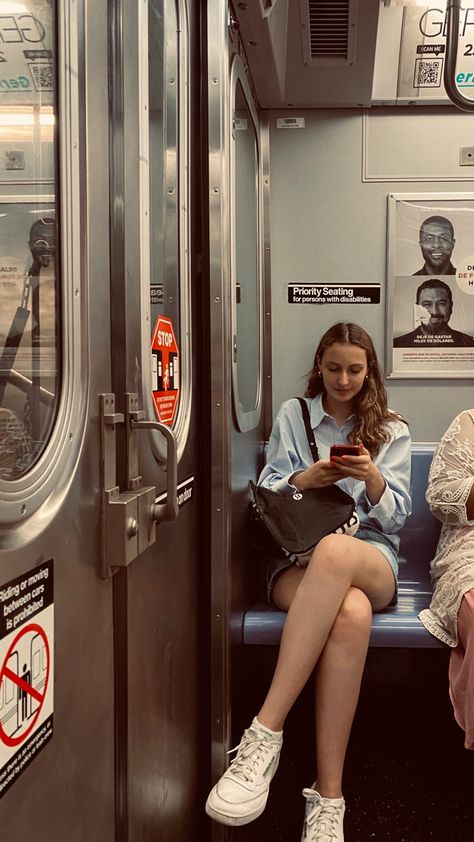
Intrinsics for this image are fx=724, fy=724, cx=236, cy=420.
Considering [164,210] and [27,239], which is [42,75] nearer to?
[27,239]

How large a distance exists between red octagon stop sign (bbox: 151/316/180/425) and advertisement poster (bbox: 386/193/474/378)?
1902 mm

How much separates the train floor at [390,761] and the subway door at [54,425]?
4.28 ft

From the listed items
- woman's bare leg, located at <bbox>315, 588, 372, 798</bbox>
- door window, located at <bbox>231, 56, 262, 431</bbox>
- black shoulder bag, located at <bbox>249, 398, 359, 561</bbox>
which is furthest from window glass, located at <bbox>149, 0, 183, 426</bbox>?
woman's bare leg, located at <bbox>315, 588, 372, 798</bbox>

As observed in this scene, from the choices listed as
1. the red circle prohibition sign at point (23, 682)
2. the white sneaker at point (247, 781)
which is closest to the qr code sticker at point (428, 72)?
the white sneaker at point (247, 781)

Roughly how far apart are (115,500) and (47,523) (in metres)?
0.25

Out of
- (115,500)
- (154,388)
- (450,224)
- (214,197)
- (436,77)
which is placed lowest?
(115,500)

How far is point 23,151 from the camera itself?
1.11 metres

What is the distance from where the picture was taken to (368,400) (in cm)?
309

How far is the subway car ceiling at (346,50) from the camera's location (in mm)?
2707

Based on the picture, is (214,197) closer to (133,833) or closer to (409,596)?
(133,833)

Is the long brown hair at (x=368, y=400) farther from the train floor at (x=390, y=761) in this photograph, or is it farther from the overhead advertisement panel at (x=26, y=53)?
the overhead advertisement panel at (x=26, y=53)

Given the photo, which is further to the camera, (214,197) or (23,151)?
(214,197)

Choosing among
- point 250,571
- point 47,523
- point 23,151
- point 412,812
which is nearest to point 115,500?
point 47,523

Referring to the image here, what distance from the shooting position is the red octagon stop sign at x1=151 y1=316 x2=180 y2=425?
1745 mm
